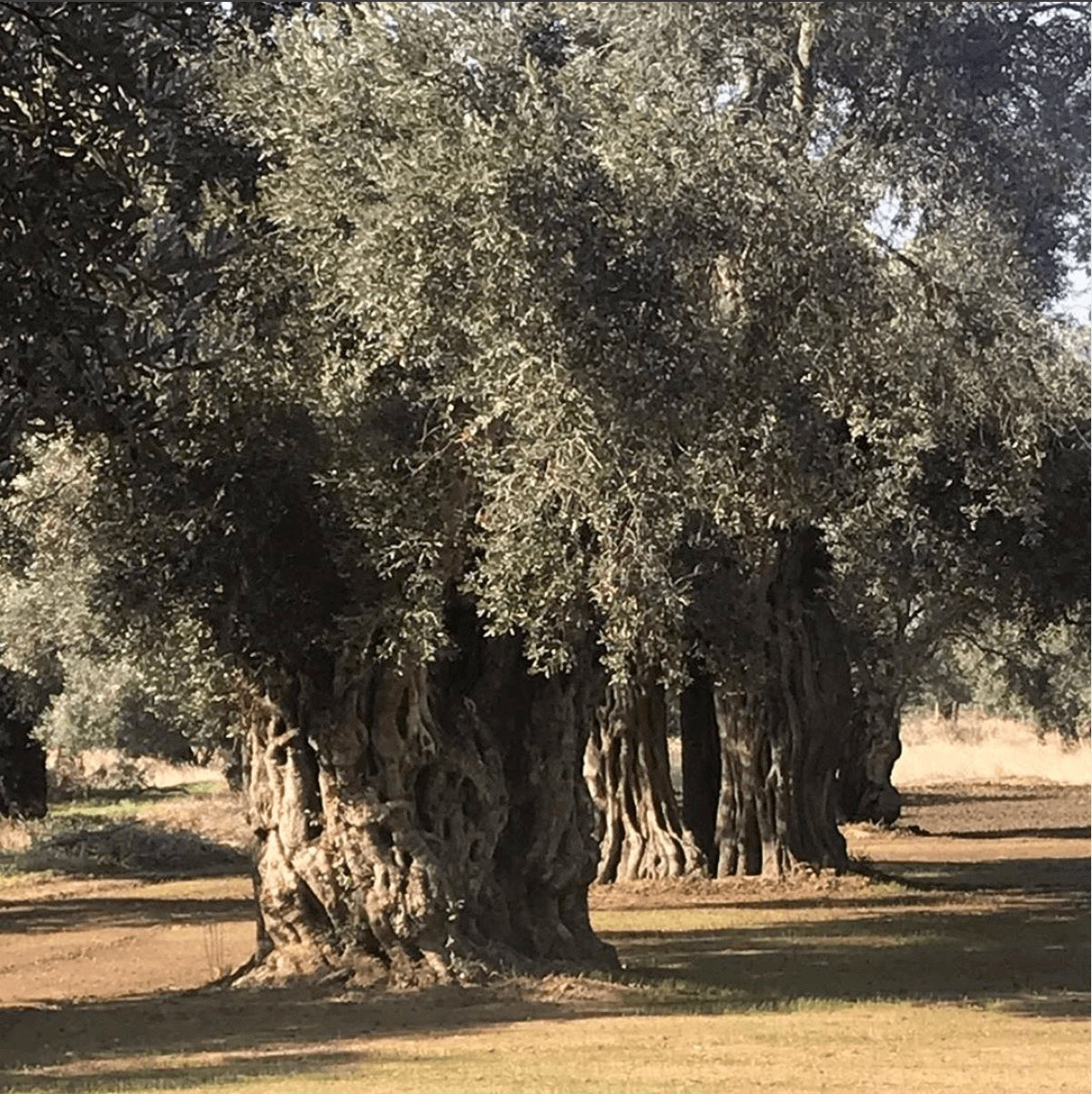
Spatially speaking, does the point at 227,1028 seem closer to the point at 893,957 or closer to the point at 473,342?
the point at 473,342

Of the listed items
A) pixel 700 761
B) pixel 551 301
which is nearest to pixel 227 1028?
pixel 551 301

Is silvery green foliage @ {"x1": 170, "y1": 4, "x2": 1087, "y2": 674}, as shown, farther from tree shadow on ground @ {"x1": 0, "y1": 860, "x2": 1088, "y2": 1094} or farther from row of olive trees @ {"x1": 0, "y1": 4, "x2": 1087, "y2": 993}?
tree shadow on ground @ {"x1": 0, "y1": 860, "x2": 1088, "y2": 1094}

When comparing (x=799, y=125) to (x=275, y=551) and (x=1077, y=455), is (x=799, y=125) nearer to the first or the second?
(x=275, y=551)

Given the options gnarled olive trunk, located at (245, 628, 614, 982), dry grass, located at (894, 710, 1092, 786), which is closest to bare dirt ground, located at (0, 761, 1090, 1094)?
gnarled olive trunk, located at (245, 628, 614, 982)

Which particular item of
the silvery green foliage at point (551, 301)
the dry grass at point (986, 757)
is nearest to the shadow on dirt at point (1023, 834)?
the dry grass at point (986, 757)

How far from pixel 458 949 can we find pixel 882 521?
8647 mm

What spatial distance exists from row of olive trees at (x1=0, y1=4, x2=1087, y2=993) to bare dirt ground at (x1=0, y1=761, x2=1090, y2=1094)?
1257 millimetres

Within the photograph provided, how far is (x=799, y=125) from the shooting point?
631 inches

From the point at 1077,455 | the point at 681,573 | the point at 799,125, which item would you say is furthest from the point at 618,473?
the point at 1077,455

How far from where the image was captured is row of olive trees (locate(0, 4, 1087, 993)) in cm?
1173

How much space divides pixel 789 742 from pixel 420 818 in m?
11.4

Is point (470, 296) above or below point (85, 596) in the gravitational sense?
above

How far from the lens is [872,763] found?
36000 millimetres

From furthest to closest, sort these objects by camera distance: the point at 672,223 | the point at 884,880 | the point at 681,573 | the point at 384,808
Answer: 1. the point at 884,880
2. the point at 681,573
3. the point at 384,808
4. the point at 672,223
